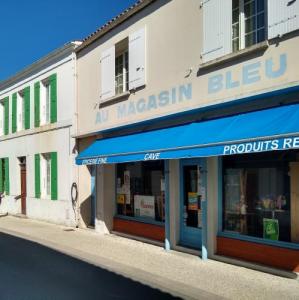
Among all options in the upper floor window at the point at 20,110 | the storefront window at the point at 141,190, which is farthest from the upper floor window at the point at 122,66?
the upper floor window at the point at 20,110

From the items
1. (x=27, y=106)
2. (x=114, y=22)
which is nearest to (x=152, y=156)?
(x=114, y=22)

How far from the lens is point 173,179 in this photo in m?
11.5

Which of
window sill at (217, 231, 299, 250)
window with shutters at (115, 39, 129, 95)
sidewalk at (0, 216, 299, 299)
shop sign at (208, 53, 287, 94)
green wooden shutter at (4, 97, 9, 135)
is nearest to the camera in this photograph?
sidewalk at (0, 216, 299, 299)

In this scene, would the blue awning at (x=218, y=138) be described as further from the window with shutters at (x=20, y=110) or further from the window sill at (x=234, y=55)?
the window with shutters at (x=20, y=110)

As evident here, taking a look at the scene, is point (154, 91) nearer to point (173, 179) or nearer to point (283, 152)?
point (173, 179)

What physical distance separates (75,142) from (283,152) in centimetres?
903

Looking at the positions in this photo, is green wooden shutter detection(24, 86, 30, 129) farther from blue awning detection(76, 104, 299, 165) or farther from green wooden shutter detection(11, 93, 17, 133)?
blue awning detection(76, 104, 299, 165)

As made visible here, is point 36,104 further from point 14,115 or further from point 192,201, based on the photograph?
point 192,201

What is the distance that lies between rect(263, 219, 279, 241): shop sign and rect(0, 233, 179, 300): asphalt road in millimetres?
2421

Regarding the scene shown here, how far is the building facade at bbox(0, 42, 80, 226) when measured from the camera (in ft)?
55.6

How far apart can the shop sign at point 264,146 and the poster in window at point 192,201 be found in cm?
274

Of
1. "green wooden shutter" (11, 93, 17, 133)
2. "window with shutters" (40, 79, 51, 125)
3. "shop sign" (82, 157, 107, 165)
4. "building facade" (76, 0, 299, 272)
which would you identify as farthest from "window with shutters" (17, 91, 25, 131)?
"shop sign" (82, 157, 107, 165)

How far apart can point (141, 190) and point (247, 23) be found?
5.55 m

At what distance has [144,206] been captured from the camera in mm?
13094
